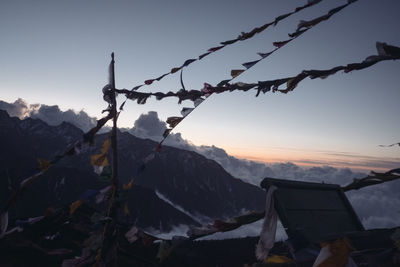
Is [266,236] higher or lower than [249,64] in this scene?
lower

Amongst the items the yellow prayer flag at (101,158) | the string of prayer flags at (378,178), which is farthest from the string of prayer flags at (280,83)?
the yellow prayer flag at (101,158)

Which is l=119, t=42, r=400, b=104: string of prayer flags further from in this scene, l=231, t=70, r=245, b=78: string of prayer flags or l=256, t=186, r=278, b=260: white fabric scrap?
l=256, t=186, r=278, b=260: white fabric scrap

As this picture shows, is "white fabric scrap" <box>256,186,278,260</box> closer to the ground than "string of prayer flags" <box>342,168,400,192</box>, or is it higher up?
closer to the ground

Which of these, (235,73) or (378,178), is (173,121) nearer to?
(235,73)

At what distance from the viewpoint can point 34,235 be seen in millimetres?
3840

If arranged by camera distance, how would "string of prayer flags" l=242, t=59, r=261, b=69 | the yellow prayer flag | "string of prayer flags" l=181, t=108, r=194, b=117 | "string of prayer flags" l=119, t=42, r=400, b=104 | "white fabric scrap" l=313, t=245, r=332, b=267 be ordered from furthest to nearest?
the yellow prayer flag, "string of prayer flags" l=181, t=108, r=194, b=117, "string of prayer flags" l=242, t=59, r=261, b=69, "string of prayer flags" l=119, t=42, r=400, b=104, "white fabric scrap" l=313, t=245, r=332, b=267

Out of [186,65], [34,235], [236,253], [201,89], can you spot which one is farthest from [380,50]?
[236,253]

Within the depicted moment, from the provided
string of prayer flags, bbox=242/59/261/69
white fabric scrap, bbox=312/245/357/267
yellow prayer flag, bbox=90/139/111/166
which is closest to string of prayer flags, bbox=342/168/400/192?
white fabric scrap, bbox=312/245/357/267

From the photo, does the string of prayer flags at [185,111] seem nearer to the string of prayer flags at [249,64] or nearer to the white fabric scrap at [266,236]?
the string of prayer flags at [249,64]

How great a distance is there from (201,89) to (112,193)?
163 centimetres

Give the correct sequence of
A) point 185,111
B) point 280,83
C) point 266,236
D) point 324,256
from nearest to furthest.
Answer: point 324,256
point 266,236
point 280,83
point 185,111

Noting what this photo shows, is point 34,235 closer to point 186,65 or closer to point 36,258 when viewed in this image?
point 186,65

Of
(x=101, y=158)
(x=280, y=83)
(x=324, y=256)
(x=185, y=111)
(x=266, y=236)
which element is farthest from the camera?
(x=101, y=158)

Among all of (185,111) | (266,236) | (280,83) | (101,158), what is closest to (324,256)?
(266,236)
